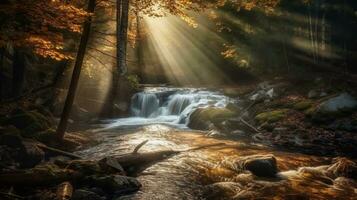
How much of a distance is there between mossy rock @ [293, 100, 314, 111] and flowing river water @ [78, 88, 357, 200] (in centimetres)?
522

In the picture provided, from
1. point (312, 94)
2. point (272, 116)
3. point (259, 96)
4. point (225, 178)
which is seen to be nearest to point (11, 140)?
point (225, 178)

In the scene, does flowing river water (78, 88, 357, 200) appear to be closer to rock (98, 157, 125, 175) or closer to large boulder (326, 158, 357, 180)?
large boulder (326, 158, 357, 180)

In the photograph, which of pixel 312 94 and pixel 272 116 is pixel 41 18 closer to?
pixel 272 116

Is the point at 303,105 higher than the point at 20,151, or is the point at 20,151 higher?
the point at 20,151

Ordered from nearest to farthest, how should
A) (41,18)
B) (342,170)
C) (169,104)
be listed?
1. (342,170)
2. (41,18)
3. (169,104)

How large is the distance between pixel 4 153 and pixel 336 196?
9439 mm

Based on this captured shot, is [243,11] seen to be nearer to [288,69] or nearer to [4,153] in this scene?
[288,69]

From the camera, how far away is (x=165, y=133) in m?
18.4

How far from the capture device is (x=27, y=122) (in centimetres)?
1438

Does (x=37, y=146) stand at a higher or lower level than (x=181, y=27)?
lower

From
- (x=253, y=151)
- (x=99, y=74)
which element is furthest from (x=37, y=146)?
(x=99, y=74)

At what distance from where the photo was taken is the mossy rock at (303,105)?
62.2 feet

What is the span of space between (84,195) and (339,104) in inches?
552

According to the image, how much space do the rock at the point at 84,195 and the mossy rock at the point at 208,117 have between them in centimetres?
1220
